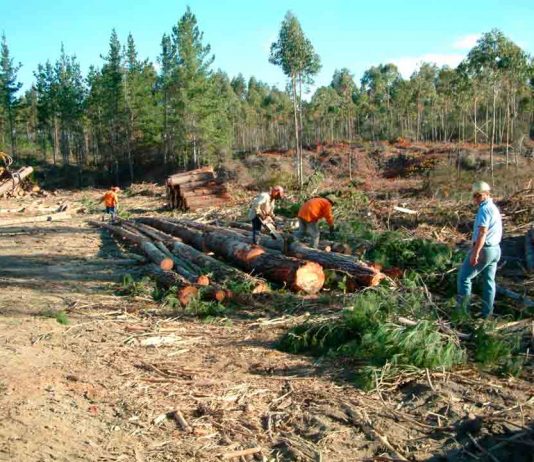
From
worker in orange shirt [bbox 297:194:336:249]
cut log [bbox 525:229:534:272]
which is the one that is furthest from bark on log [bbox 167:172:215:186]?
cut log [bbox 525:229:534:272]

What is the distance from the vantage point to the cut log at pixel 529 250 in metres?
9.22

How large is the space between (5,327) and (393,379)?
4.86 meters

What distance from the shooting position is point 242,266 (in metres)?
10.1

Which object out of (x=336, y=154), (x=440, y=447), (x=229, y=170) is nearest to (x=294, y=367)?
(x=440, y=447)

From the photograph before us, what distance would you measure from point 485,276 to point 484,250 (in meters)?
0.34

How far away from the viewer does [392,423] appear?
14.6 feet

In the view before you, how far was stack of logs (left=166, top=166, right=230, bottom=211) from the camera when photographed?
2220 centimetres

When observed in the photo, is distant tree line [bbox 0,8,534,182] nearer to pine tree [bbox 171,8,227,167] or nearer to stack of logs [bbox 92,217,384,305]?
pine tree [bbox 171,8,227,167]

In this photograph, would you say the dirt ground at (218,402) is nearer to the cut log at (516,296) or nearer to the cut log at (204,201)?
the cut log at (516,296)

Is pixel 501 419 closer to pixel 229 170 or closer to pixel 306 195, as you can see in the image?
pixel 306 195

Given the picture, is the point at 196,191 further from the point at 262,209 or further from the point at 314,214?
the point at 314,214

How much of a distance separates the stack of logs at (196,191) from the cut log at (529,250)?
1393 centimetres

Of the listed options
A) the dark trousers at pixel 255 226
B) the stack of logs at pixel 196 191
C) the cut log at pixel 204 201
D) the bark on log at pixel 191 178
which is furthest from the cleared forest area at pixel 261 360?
the bark on log at pixel 191 178

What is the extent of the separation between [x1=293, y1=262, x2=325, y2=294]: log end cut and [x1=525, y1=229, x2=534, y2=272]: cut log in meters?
3.49
